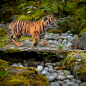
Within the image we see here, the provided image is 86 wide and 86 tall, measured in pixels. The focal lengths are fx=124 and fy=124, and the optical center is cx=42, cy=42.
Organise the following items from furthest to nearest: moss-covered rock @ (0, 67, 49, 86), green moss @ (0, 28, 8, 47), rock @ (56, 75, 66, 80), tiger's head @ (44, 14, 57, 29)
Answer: green moss @ (0, 28, 8, 47)
tiger's head @ (44, 14, 57, 29)
rock @ (56, 75, 66, 80)
moss-covered rock @ (0, 67, 49, 86)

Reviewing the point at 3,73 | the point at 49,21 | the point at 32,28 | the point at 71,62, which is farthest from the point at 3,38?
the point at 3,73

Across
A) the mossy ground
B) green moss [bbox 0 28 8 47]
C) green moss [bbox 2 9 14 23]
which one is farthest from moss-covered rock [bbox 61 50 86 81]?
green moss [bbox 2 9 14 23]

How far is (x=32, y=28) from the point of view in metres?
4.42

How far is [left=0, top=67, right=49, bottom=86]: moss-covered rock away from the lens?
1941mm

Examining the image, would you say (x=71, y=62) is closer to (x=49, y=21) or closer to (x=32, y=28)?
(x=49, y=21)

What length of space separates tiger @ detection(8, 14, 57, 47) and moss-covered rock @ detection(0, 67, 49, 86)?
6.88ft

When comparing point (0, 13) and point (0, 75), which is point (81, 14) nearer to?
point (0, 13)

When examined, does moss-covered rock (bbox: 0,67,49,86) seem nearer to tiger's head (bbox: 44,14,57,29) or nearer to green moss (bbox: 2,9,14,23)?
tiger's head (bbox: 44,14,57,29)

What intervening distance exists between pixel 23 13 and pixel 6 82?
7.46m

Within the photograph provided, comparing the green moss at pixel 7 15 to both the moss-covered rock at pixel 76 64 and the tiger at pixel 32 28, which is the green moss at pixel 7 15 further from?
the moss-covered rock at pixel 76 64

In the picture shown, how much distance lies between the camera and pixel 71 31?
6.91m

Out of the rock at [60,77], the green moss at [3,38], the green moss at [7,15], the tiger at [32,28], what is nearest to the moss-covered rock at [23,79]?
the rock at [60,77]

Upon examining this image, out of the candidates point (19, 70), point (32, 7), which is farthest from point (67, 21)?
point (19, 70)

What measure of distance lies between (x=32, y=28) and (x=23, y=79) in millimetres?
2605
